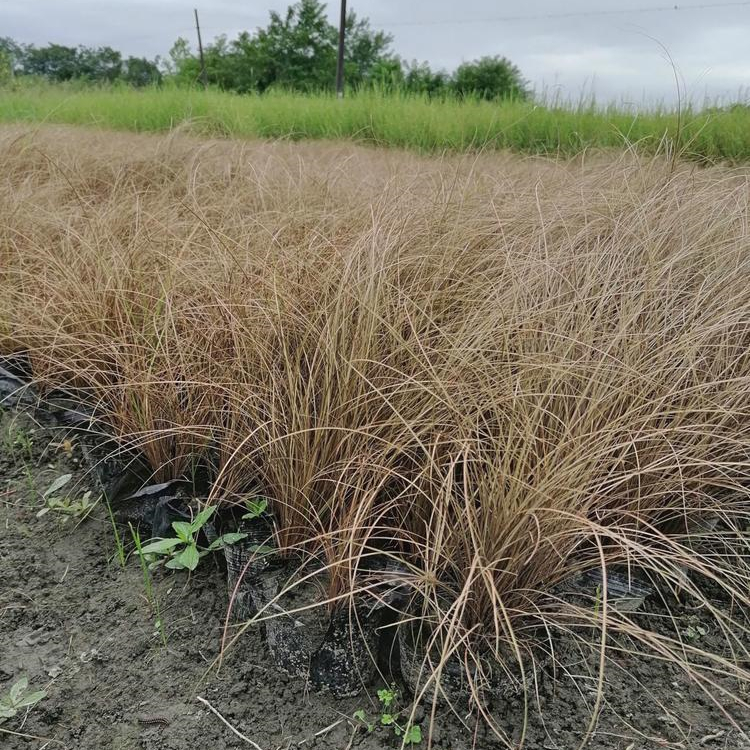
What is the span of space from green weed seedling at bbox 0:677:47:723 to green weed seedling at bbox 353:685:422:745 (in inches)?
20.6

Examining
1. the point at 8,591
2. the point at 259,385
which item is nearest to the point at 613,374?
the point at 259,385

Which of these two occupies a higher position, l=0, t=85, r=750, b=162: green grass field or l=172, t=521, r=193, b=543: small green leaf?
l=0, t=85, r=750, b=162: green grass field

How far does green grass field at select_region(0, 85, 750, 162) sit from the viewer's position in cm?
491

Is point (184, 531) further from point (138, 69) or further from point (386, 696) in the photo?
point (138, 69)

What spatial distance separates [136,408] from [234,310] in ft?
1.11

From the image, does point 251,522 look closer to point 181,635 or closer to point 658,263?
point 181,635

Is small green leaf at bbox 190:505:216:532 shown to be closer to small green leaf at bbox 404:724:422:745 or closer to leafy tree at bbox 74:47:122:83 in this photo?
small green leaf at bbox 404:724:422:745

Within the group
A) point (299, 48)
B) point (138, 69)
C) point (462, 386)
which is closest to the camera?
point (462, 386)

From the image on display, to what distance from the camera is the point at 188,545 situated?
1.25 m

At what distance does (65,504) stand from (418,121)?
5438 mm

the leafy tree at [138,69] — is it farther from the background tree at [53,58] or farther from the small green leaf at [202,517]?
the small green leaf at [202,517]

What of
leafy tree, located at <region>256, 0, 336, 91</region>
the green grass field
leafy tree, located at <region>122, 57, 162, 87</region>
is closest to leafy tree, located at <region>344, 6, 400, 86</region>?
leafy tree, located at <region>256, 0, 336, 91</region>

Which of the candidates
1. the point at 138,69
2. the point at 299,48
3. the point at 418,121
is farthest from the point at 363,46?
the point at 418,121

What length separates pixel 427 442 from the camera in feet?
4.17
